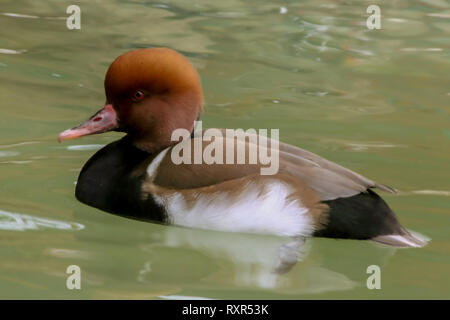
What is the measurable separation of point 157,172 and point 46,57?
405 cm

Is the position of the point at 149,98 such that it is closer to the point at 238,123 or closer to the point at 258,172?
the point at 258,172

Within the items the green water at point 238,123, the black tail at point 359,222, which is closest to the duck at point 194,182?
the black tail at point 359,222

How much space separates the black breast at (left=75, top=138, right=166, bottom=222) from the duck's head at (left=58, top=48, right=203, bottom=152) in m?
0.10

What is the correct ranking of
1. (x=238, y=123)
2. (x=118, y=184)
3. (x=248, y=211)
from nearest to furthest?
(x=248, y=211)
(x=118, y=184)
(x=238, y=123)

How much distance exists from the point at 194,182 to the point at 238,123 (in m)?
2.41

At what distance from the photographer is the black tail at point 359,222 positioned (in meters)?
4.83

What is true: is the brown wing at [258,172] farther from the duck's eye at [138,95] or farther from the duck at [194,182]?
the duck's eye at [138,95]

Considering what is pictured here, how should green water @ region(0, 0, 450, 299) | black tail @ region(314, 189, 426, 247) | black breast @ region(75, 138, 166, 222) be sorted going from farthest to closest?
black breast @ region(75, 138, 166, 222), black tail @ region(314, 189, 426, 247), green water @ region(0, 0, 450, 299)

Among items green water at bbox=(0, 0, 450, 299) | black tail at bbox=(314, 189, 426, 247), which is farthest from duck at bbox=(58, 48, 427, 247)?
green water at bbox=(0, 0, 450, 299)

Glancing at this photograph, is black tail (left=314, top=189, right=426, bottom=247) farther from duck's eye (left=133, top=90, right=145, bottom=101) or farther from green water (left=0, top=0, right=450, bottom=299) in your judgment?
duck's eye (left=133, top=90, right=145, bottom=101)

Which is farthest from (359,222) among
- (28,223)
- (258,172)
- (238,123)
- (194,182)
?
(238,123)

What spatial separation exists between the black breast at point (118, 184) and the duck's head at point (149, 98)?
104mm

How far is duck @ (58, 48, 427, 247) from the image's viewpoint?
4.86m

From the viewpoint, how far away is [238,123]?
7.28 meters
